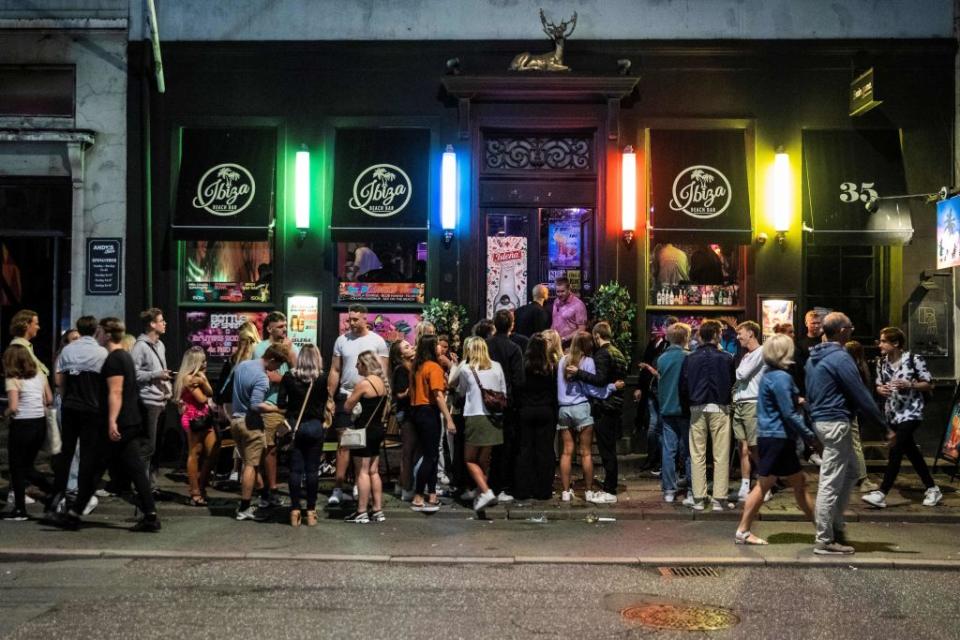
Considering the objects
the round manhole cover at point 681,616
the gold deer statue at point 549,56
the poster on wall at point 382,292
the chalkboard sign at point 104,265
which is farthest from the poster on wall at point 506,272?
the round manhole cover at point 681,616

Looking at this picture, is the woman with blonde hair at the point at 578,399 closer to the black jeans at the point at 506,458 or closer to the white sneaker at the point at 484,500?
the black jeans at the point at 506,458

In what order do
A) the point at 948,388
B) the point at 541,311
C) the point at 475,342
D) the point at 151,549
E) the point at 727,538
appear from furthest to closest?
1. the point at 948,388
2. the point at 541,311
3. the point at 475,342
4. the point at 727,538
5. the point at 151,549

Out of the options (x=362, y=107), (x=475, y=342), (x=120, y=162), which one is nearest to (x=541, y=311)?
(x=475, y=342)

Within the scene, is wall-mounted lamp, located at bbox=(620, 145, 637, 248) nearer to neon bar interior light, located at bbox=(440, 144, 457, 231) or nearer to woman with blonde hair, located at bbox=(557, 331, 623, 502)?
neon bar interior light, located at bbox=(440, 144, 457, 231)

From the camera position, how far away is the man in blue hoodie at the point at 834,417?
27.1 ft

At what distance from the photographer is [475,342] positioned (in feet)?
34.7

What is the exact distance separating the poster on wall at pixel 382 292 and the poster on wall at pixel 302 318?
0.42 meters

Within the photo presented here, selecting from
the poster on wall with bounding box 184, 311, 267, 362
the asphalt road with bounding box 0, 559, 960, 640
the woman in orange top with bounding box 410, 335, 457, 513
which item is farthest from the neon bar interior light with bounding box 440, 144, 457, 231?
the asphalt road with bounding box 0, 559, 960, 640

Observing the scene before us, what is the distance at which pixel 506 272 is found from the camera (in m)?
14.4

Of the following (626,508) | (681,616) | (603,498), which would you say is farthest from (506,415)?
(681,616)

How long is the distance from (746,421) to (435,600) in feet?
16.7

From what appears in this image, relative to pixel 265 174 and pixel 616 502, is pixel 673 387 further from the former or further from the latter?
pixel 265 174

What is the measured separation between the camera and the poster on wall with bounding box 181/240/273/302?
575 inches

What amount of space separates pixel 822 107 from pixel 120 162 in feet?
32.8
